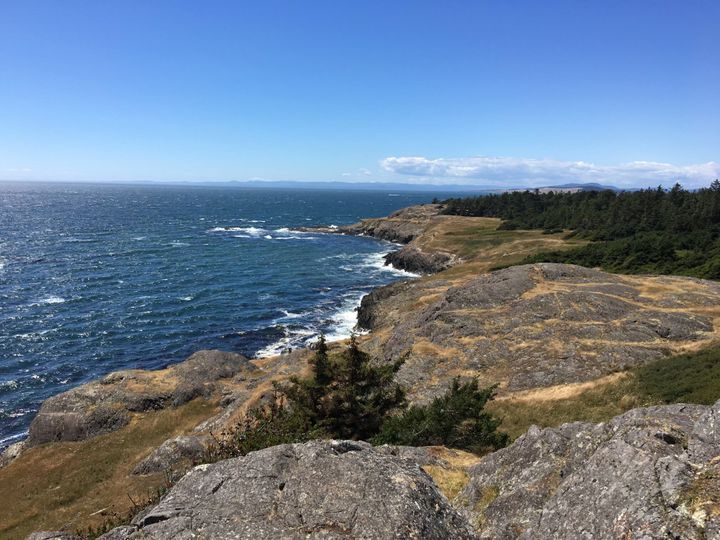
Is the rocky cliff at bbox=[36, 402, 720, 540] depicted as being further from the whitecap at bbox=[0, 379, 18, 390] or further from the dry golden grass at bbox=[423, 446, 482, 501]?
the whitecap at bbox=[0, 379, 18, 390]

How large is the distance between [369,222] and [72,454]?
443 feet

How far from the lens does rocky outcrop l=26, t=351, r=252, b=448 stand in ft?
123

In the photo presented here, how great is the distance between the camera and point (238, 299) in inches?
2997

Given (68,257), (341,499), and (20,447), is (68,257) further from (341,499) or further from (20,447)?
(341,499)

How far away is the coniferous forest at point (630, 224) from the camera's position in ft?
202

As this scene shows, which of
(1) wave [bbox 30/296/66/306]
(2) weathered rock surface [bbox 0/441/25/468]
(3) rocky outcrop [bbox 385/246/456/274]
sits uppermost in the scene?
(3) rocky outcrop [bbox 385/246/456/274]

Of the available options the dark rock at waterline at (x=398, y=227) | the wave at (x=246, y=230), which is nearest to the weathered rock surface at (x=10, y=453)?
the dark rock at waterline at (x=398, y=227)

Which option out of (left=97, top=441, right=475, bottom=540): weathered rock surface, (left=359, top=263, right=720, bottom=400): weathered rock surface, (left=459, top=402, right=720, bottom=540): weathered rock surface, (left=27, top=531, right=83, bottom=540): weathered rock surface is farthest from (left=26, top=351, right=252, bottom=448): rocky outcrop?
(left=459, top=402, right=720, bottom=540): weathered rock surface

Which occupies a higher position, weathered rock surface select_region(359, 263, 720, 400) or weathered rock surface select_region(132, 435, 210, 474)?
weathered rock surface select_region(359, 263, 720, 400)

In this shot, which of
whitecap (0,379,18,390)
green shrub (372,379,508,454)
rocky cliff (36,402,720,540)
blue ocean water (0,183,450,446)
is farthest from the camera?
blue ocean water (0,183,450,446)

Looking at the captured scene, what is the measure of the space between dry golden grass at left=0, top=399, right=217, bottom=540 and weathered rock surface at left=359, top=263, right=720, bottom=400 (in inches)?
766

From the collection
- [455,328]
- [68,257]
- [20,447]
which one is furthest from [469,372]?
[68,257]

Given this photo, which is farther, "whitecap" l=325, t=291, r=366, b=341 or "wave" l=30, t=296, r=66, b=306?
"wave" l=30, t=296, r=66, b=306

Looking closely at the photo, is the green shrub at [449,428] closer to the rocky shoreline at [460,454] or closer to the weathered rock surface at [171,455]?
the rocky shoreline at [460,454]
